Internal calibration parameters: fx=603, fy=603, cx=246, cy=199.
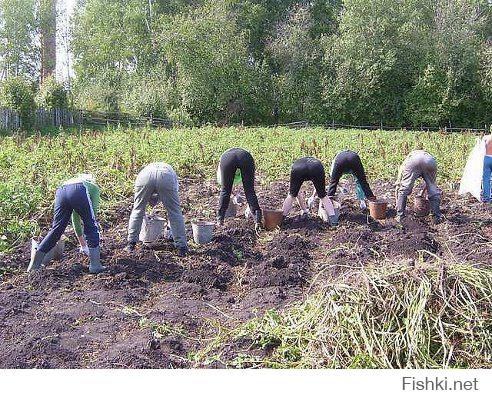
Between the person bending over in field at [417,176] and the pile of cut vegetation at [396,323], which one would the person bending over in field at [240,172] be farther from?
the pile of cut vegetation at [396,323]

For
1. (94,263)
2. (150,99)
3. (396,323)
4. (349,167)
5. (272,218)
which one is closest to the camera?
(396,323)

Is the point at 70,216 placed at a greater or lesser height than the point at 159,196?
lesser

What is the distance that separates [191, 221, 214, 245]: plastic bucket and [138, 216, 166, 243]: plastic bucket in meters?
0.40

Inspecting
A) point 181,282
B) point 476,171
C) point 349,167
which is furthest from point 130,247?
point 476,171

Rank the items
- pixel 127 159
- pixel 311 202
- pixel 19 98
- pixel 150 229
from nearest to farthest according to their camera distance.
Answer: pixel 150 229 → pixel 311 202 → pixel 127 159 → pixel 19 98

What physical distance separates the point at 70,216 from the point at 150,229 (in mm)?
1213

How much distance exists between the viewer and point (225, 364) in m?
3.65

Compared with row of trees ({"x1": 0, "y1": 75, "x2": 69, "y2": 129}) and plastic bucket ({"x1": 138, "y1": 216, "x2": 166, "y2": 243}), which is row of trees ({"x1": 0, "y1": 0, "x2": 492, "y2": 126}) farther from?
plastic bucket ({"x1": 138, "y1": 216, "x2": 166, "y2": 243})

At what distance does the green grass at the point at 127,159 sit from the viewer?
24.8 feet

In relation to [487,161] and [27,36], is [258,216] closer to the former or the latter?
[487,161]

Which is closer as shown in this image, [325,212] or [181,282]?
[181,282]

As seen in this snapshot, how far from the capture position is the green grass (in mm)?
7574

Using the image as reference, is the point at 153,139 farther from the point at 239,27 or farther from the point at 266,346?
the point at 239,27

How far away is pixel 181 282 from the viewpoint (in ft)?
18.0
